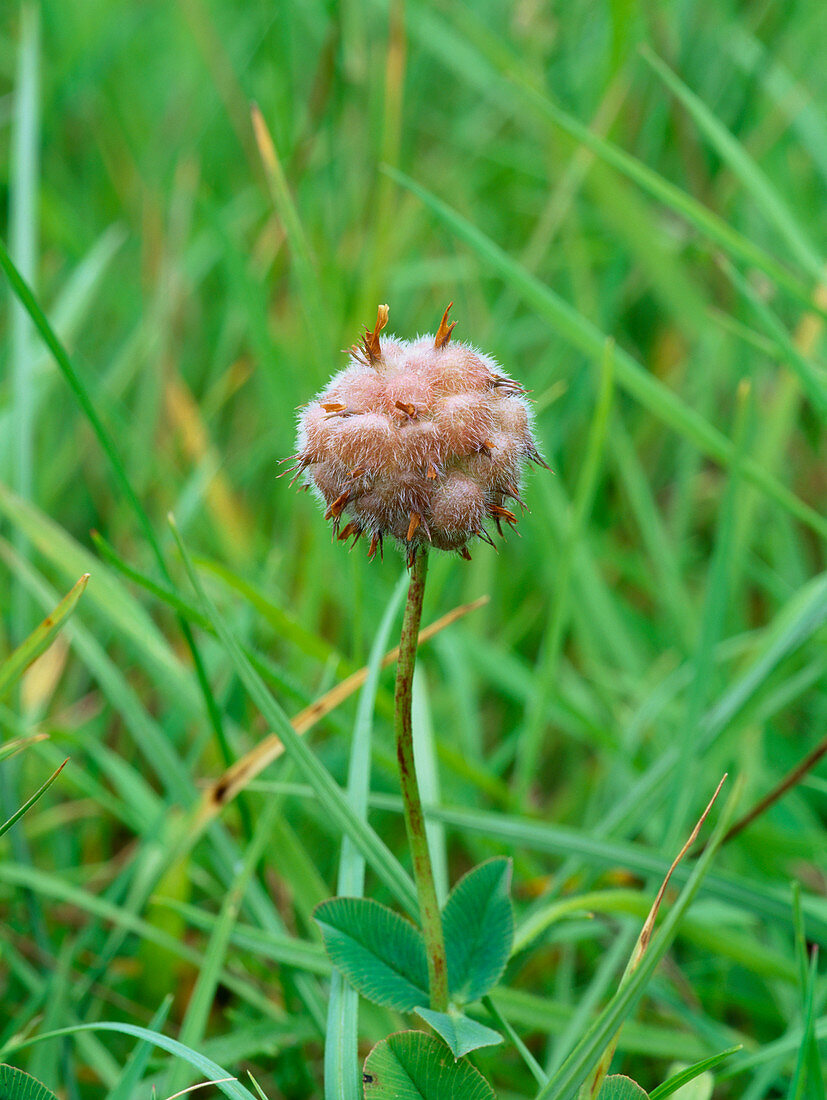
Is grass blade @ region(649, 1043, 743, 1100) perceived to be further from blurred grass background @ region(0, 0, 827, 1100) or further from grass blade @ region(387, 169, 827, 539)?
grass blade @ region(387, 169, 827, 539)

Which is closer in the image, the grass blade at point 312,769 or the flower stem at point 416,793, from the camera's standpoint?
the flower stem at point 416,793

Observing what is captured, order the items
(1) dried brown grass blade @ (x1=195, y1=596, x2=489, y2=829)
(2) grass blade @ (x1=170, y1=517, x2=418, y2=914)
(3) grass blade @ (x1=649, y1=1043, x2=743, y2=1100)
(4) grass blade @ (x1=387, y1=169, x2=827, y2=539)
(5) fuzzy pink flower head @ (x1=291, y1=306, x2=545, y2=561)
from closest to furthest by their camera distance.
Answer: (5) fuzzy pink flower head @ (x1=291, y1=306, x2=545, y2=561) → (3) grass blade @ (x1=649, y1=1043, x2=743, y2=1100) → (2) grass blade @ (x1=170, y1=517, x2=418, y2=914) → (1) dried brown grass blade @ (x1=195, y1=596, x2=489, y2=829) → (4) grass blade @ (x1=387, y1=169, x2=827, y2=539)

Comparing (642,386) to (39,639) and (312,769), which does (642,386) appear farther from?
(39,639)

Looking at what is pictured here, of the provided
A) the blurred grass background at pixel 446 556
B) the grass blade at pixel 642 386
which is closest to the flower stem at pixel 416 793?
the blurred grass background at pixel 446 556

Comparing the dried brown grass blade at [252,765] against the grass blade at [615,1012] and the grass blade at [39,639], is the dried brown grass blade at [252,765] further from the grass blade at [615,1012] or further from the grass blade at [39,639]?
the grass blade at [615,1012]

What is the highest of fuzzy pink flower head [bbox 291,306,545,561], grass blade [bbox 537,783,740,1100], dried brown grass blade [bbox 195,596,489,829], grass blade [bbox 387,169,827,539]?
grass blade [bbox 387,169,827,539]

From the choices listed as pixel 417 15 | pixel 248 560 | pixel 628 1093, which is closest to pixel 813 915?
pixel 628 1093

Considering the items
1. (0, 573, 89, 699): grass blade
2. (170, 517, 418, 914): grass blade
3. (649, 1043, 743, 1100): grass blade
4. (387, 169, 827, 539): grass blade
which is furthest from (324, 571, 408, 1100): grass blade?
(387, 169, 827, 539): grass blade
